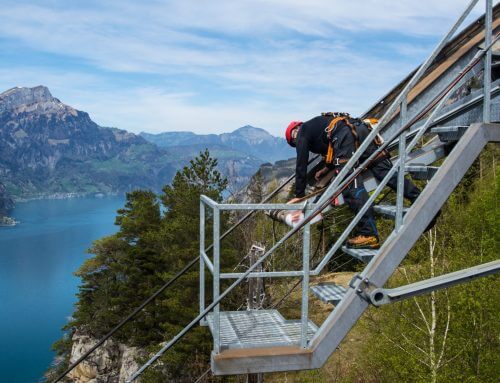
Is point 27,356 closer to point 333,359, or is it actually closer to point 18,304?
point 18,304

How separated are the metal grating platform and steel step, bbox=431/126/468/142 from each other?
263 centimetres

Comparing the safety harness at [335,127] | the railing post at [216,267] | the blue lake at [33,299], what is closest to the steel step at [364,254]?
the safety harness at [335,127]

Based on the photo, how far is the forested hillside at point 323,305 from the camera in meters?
17.6

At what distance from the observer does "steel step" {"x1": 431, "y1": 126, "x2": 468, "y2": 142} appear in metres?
5.45

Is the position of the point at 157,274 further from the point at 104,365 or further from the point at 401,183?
the point at 401,183

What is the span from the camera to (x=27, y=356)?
267 feet

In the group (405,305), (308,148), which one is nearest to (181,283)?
(405,305)

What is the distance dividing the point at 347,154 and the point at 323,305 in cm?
2501

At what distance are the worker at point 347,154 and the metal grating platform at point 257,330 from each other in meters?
1.20

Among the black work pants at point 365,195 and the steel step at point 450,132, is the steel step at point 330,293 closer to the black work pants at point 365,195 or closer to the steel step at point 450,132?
the black work pants at point 365,195

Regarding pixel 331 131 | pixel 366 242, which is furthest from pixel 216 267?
pixel 331 131

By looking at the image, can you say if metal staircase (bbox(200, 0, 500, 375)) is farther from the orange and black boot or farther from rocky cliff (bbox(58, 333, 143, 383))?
rocky cliff (bbox(58, 333, 143, 383))

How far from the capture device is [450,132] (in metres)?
5.65

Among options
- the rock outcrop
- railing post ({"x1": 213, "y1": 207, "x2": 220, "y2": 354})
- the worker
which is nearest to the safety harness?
the worker
